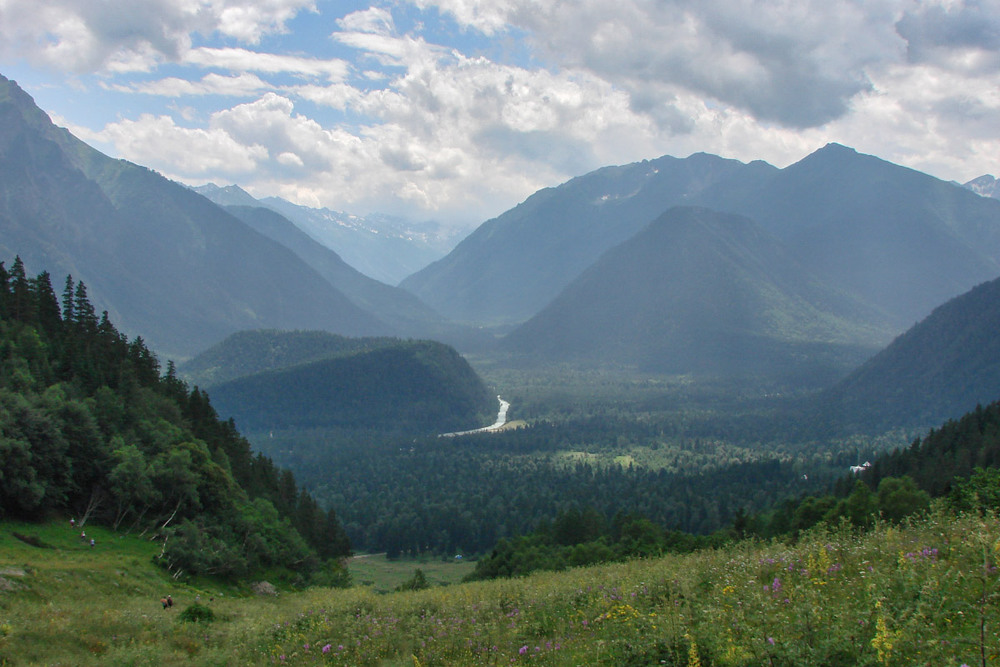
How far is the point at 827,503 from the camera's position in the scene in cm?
5900

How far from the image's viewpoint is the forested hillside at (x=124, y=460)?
4525cm

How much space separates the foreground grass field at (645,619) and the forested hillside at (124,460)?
18.0 m

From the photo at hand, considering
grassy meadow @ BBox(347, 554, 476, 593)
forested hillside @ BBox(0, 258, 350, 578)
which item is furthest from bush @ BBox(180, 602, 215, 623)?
grassy meadow @ BBox(347, 554, 476, 593)

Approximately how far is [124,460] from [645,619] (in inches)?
1901

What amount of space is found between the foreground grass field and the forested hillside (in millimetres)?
17962

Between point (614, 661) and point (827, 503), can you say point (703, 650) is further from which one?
point (827, 503)

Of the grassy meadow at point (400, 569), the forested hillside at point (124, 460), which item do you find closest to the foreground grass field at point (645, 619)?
the forested hillside at point (124, 460)

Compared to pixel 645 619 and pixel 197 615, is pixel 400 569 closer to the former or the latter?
pixel 197 615

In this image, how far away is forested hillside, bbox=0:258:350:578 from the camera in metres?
45.2

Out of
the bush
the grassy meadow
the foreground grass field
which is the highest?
the foreground grass field

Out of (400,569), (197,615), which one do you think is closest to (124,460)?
(197,615)

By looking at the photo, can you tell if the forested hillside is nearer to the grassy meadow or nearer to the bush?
the grassy meadow

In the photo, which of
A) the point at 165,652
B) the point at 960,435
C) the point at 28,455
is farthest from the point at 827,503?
the point at 28,455

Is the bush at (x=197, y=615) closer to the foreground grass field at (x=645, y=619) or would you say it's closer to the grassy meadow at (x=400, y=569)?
the foreground grass field at (x=645, y=619)
